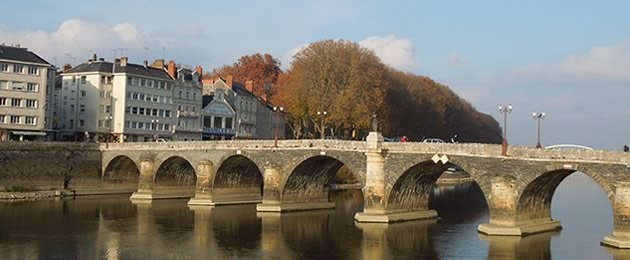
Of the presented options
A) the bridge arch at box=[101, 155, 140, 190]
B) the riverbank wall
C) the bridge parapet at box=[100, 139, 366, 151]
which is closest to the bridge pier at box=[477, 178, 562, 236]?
the bridge parapet at box=[100, 139, 366, 151]

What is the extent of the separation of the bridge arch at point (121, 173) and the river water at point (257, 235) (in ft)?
34.9

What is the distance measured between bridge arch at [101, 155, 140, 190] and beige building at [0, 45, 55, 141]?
984 centimetres

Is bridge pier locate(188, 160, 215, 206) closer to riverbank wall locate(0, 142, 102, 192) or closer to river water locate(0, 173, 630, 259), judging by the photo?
river water locate(0, 173, 630, 259)

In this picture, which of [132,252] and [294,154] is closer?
[132,252]

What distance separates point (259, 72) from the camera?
11288cm

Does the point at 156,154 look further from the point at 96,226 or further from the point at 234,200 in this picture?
the point at 96,226

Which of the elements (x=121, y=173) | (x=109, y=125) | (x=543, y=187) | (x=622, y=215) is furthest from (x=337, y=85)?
(x=622, y=215)

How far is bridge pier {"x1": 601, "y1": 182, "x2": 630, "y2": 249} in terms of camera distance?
36562 mm

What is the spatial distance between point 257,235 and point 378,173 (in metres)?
9.56

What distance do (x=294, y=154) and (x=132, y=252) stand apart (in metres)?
19.5

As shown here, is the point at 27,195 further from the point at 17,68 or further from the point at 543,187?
the point at 543,187

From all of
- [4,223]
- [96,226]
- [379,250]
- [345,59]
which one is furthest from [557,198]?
[4,223]

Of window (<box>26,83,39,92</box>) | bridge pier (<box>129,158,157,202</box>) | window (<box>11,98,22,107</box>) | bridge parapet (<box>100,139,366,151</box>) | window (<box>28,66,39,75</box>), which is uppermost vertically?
window (<box>28,66,39,75</box>)

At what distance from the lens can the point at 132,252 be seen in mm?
36188
